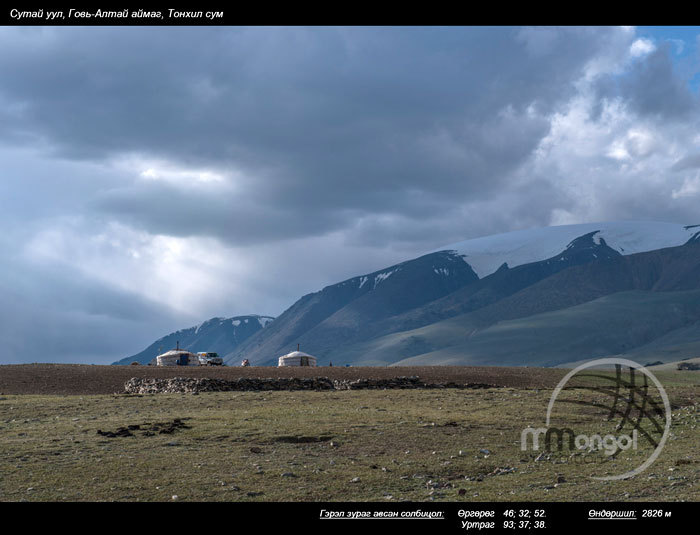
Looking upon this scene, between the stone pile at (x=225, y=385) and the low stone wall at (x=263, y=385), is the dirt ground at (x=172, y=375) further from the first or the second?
the stone pile at (x=225, y=385)

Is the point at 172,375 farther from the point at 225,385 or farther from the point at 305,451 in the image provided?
the point at 305,451

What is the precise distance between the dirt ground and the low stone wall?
7.93 feet

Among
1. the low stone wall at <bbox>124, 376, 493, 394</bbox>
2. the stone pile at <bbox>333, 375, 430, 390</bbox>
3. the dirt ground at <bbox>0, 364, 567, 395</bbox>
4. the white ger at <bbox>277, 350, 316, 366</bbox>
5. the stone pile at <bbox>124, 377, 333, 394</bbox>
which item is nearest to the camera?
the stone pile at <bbox>124, 377, 333, 394</bbox>

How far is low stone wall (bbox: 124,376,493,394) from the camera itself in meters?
42.8

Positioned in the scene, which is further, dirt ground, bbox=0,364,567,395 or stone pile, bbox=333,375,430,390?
dirt ground, bbox=0,364,567,395

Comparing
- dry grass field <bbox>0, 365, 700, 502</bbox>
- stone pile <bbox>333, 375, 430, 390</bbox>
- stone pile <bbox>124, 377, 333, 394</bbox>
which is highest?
stone pile <bbox>124, 377, 333, 394</bbox>

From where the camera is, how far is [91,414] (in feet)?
103

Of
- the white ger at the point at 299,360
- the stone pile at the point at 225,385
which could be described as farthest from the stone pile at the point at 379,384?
the white ger at the point at 299,360

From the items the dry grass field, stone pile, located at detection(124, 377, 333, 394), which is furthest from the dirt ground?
the dry grass field

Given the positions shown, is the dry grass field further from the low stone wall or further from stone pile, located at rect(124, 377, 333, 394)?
the low stone wall

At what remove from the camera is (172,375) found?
5294cm

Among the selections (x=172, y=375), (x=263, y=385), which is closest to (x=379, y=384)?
(x=263, y=385)
